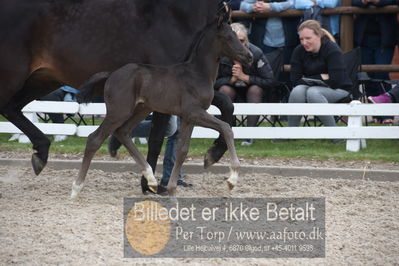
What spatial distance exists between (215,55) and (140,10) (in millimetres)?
759

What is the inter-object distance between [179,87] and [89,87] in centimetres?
71

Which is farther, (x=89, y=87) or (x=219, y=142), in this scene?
(x=219, y=142)

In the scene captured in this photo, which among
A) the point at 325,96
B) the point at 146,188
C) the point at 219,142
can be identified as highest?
the point at 219,142

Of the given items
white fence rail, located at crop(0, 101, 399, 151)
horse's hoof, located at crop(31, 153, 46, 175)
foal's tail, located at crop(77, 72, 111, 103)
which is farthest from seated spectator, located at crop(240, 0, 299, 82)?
foal's tail, located at crop(77, 72, 111, 103)

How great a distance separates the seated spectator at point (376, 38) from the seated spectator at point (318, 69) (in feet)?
4.47

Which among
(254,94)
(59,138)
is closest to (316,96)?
(254,94)

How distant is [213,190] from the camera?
275 inches

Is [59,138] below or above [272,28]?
below

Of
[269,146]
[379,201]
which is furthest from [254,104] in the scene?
[379,201]

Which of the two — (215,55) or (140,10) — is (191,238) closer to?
(215,55)

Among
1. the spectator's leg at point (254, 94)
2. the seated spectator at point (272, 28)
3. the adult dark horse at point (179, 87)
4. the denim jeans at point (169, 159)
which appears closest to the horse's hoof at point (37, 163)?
the adult dark horse at point (179, 87)

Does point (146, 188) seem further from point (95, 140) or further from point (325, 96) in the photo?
point (325, 96)

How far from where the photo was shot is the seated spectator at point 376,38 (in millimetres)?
10406

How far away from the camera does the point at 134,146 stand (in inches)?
246
